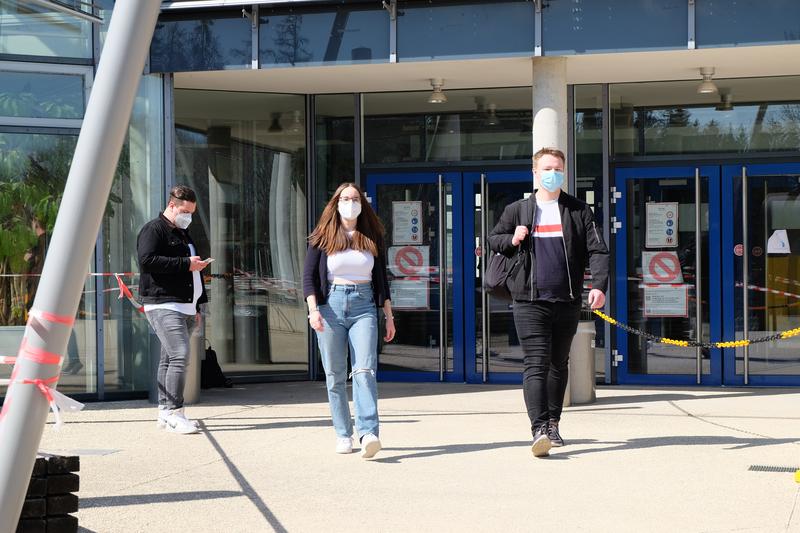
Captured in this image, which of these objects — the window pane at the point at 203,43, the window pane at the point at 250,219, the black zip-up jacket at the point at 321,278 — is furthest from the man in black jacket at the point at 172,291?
the window pane at the point at 250,219

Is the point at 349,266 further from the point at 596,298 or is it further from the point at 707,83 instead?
the point at 707,83

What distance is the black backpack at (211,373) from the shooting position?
11.7 metres

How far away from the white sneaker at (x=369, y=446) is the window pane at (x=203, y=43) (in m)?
4.23

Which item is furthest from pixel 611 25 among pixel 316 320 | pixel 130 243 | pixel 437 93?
pixel 130 243

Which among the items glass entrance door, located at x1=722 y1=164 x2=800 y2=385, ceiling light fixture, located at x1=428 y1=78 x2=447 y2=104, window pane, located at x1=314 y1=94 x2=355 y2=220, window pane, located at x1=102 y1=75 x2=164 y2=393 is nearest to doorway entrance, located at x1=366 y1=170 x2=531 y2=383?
window pane, located at x1=314 y1=94 x2=355 y2=220

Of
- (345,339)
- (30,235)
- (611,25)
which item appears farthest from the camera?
(30,235)

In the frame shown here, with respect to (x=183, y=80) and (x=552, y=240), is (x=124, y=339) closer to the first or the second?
(x=183, y=80)

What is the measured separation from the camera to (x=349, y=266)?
7.57 m

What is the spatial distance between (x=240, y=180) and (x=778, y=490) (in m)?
7.38

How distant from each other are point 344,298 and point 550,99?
11.0ft

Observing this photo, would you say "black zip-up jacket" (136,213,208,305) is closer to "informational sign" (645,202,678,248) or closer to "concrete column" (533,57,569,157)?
"concrete column" (533,57,569,157)

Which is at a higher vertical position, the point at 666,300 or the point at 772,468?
the point at 666,300

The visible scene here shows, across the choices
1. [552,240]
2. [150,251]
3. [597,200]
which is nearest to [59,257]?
[552,240]

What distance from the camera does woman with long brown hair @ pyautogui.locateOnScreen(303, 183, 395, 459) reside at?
748cm
